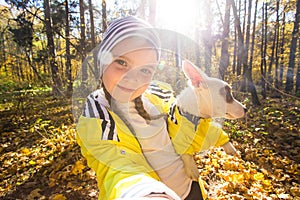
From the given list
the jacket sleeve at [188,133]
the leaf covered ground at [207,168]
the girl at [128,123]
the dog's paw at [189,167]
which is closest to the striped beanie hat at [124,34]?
the girl at [128,123]

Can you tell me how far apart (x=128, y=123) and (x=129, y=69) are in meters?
0.28

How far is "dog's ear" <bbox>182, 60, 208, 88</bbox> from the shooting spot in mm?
1261

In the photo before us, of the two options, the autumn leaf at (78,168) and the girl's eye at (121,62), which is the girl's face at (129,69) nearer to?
the girl's eye at (121,62)

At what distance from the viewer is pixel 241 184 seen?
3113 millimetres

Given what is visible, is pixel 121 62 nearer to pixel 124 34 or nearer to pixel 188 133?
pixel 124 34

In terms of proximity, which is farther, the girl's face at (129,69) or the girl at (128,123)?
the girl's face at (129,69)

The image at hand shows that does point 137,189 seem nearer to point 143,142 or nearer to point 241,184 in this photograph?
point 143,142

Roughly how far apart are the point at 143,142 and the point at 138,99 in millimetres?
246

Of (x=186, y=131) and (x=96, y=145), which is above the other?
(x=96, y=145)

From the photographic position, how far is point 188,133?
1286mm

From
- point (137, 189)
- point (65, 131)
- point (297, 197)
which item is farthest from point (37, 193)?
point (297, 197)

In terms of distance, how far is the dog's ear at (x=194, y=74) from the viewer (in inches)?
49.7

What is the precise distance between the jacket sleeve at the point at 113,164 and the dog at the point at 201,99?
0.49 m

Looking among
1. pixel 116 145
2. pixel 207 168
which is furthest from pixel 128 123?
pixel 207 168
